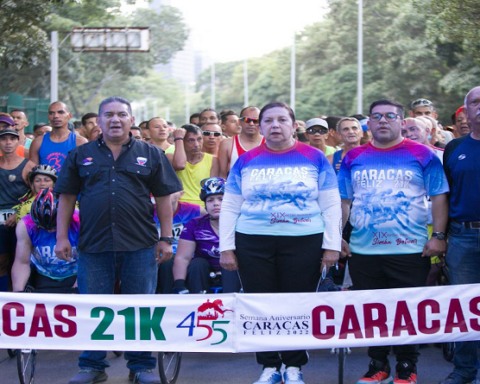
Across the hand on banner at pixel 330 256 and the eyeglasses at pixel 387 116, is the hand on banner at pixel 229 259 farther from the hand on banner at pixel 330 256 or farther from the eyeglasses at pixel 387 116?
the eyeglasses at pixel 387 116

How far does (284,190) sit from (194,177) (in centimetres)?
292

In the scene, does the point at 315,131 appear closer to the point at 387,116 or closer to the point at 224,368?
the point at 387,116

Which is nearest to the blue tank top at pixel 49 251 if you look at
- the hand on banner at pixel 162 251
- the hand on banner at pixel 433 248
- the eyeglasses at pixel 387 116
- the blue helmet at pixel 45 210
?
the blue helmet at pixel 45 210

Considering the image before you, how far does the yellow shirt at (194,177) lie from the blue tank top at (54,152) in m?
1.25

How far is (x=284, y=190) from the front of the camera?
5.06m

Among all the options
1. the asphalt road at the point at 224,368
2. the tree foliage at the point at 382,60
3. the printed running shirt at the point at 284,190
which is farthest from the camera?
the tree foliage at the point at 382,60

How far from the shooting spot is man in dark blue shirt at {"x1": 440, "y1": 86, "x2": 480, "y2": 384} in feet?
16.8

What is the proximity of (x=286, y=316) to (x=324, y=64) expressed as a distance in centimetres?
4733

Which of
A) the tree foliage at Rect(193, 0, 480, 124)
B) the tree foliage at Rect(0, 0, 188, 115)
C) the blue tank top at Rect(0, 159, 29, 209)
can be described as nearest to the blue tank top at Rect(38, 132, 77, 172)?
the blue tank top at Rect(0, 159, 29, 209)

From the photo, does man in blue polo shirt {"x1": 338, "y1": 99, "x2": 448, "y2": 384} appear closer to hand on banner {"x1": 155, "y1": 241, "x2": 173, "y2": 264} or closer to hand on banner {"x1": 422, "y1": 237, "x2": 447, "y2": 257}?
hand on banner {"x1": 422, "y1": 237, "x2": 447, "y2": 257}

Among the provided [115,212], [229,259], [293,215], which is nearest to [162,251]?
[115,212]

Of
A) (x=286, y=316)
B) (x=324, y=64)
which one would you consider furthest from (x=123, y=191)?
(x=324, y=64)

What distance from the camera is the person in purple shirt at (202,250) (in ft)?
21.2

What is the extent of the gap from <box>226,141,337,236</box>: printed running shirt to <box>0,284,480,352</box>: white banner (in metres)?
0.52
